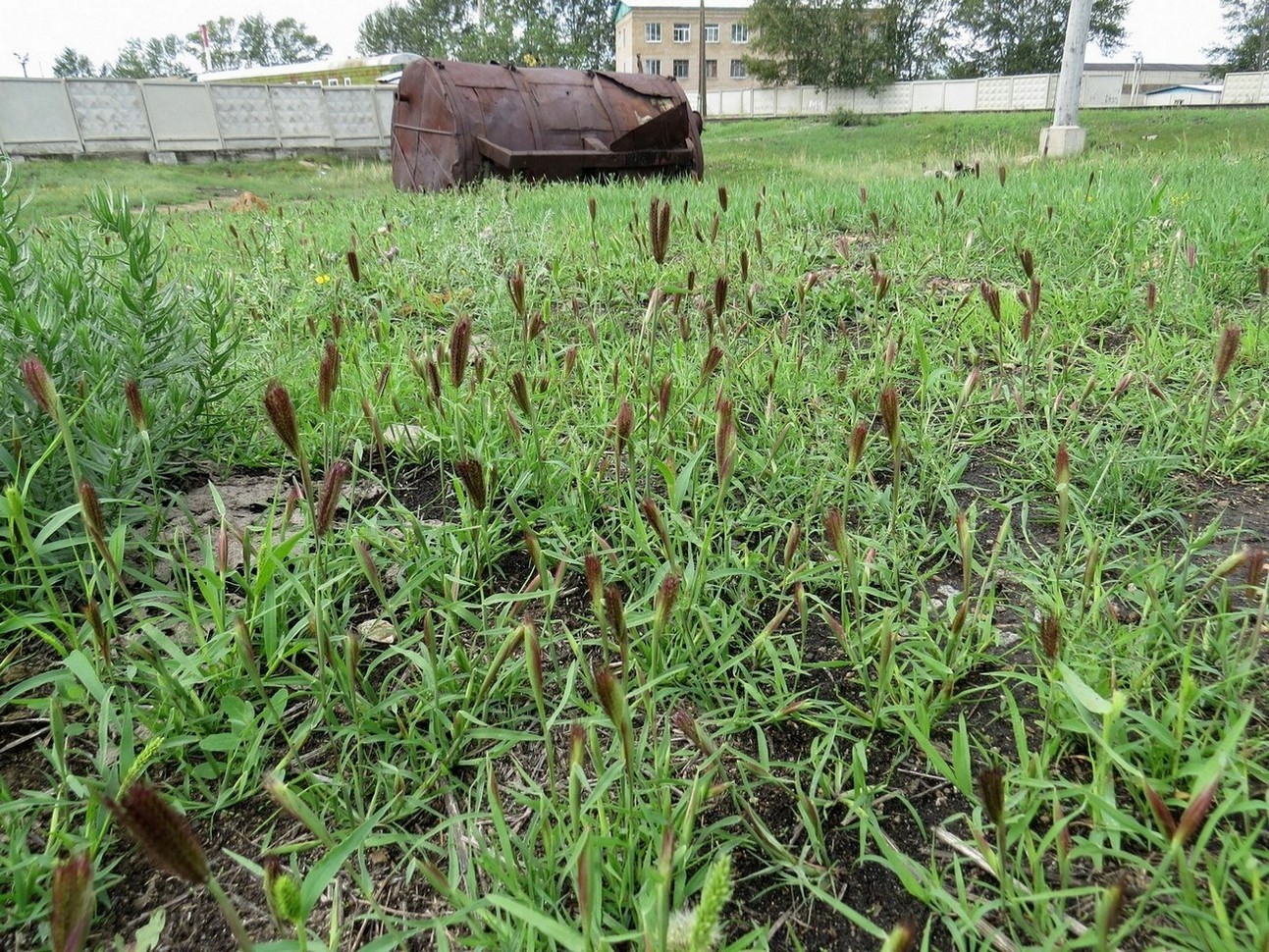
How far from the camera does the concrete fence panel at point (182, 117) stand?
20.6 m

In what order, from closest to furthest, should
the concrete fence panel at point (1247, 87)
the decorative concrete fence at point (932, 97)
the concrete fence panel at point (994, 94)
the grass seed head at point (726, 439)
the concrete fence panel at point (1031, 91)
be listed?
1. the grass seed head at point (726, 439)
2. the concrete fence panel at point (1031, 91)
3. the decorative concrete fence at point (932, 97)
4. the concrete fence panel at point (994, 94)
5. the concrete fence panel at point (1247, 87)

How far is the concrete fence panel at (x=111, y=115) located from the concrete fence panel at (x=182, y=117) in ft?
0.66

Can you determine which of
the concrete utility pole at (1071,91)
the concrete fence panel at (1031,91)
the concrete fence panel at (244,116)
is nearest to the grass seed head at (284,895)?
the concrete utility pole at (1071,91)

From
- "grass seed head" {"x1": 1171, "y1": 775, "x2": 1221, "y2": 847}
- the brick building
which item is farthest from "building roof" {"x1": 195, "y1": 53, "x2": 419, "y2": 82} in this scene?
"grass seed head" {"x1": 1171, "y1": 775, "x2": 1221, "y2": 847}

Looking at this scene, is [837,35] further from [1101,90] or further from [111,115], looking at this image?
[111,115]

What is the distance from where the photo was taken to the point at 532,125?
9.44 meters

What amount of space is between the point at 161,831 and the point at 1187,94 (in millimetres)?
69174

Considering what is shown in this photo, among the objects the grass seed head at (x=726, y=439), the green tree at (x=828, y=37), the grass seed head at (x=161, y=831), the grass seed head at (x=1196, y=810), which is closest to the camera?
the grass seed head at (x=161, y=831)

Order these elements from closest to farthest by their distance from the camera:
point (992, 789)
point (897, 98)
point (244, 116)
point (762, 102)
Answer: point (992, 789) < point (244, 116) < point (897, 98) < point (762, 102)

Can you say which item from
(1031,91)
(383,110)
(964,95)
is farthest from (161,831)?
(964,95)

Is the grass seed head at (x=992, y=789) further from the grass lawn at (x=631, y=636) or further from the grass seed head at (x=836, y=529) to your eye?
the grass seed head at (x=836, y=529)

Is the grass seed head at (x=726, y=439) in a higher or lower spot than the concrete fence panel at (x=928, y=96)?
lower

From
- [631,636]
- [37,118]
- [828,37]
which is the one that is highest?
[828,37]

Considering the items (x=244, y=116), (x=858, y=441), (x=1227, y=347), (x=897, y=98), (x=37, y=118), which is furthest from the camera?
(x=897, y=98)
